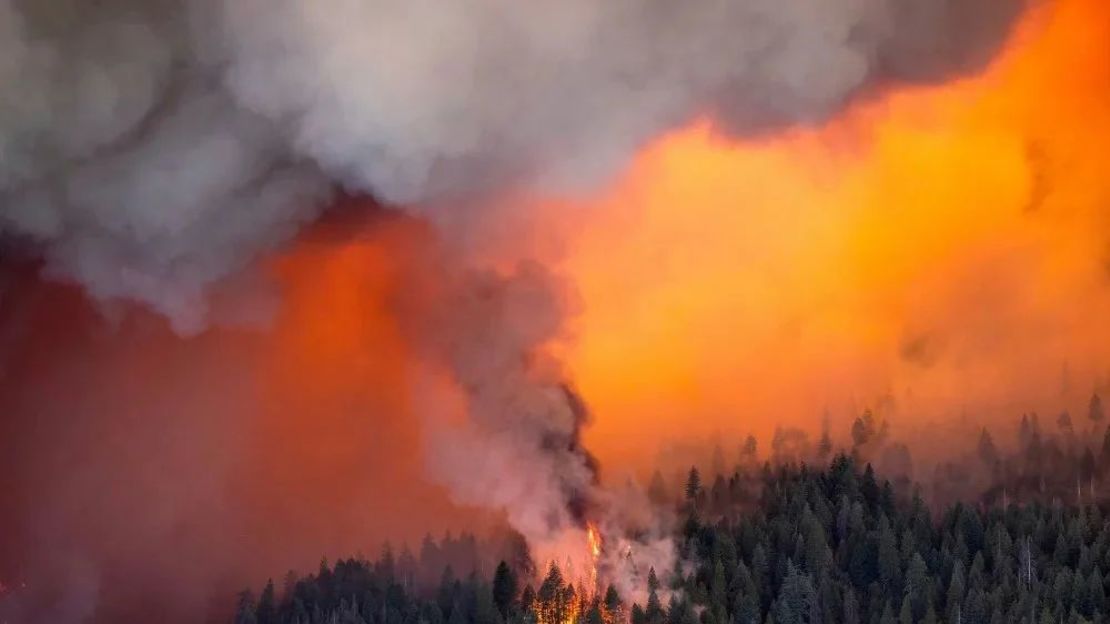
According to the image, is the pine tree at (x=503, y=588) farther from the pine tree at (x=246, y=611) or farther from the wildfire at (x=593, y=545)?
the pine tree at (x=246, y=611)

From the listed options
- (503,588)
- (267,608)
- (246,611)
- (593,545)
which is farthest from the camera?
(593,545)

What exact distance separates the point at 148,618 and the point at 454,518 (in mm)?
4307

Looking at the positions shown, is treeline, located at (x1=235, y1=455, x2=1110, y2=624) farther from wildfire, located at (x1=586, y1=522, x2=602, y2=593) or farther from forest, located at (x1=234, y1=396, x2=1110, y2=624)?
wildfire, located at (x1=586, y1=522, x2=602, y2=593)

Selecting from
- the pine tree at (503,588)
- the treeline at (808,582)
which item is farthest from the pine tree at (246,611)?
the pine tree at (503,588)

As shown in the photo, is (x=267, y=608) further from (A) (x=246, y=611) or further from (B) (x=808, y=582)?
(B) (x=808, y=582)

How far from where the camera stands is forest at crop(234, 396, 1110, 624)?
1630cm

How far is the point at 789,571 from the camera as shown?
17.1 meters

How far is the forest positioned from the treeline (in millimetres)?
22

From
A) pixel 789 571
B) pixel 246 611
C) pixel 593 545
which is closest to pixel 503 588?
pixel 593 545

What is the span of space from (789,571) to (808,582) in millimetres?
338

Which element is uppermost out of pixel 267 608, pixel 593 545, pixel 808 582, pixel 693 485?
pixel 693 485

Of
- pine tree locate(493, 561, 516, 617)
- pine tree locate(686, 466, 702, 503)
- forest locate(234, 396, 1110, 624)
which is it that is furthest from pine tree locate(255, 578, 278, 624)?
pine tree locate(686, 466, 702, 503)

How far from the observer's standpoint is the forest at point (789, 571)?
16297 millimetres

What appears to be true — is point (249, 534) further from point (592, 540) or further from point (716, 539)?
point (716, 539)
